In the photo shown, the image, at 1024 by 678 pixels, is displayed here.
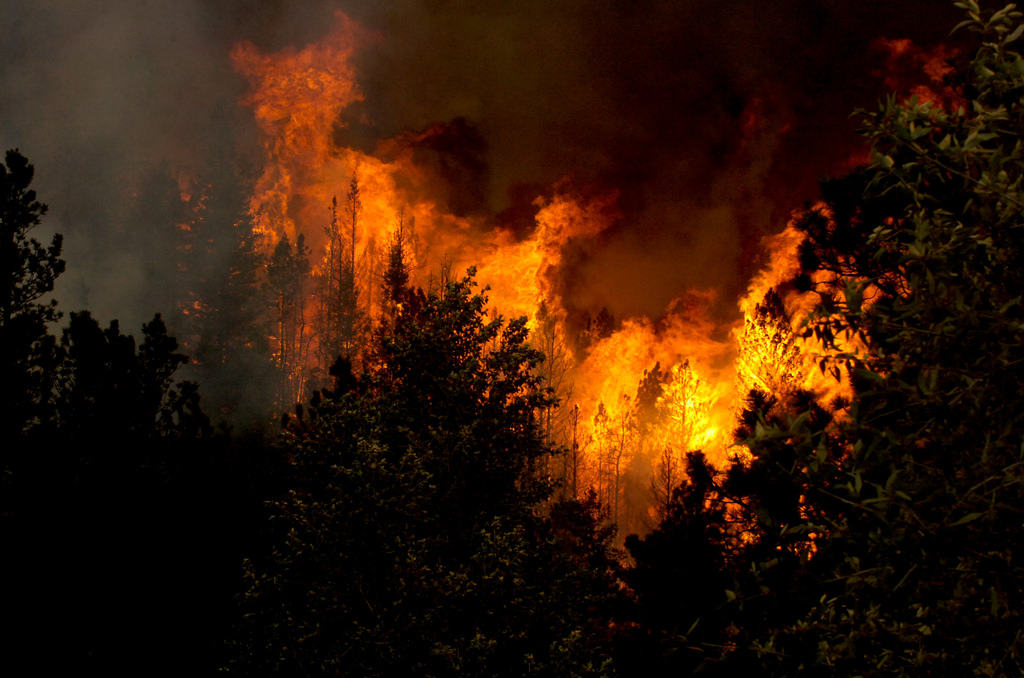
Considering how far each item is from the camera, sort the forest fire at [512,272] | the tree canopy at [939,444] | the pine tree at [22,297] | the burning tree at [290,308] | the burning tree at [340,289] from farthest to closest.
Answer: the burning tree at [290,308]
the burning tree at [340,289]
the forest fire at [512,272]
the pine tree at [22,297]
the tree canopy at [939,444]

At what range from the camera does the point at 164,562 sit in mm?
12609

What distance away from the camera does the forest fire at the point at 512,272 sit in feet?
162

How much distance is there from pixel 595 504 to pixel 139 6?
56957 mm

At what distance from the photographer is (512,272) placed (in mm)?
57750

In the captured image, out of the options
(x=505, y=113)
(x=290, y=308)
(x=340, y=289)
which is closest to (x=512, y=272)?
(x=340, y=289)

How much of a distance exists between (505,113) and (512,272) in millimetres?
16013

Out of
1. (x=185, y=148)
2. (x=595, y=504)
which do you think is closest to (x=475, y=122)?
(x=185, y=148)

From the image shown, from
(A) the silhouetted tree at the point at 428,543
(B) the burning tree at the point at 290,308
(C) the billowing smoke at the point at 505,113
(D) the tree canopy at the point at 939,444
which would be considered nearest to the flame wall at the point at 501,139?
(C) the billowing smoke at the point at 505,113

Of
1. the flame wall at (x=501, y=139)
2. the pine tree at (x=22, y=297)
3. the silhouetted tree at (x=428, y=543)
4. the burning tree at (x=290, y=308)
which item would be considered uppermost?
the flame wall at (x=501, y=139)

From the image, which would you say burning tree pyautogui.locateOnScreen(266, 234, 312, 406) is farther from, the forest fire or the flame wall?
the flame wall

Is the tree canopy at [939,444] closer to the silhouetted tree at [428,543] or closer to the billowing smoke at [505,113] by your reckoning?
the silhouetted tree at [428,543]

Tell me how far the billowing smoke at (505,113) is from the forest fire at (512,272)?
1.49m

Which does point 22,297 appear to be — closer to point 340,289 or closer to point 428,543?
point 428,543

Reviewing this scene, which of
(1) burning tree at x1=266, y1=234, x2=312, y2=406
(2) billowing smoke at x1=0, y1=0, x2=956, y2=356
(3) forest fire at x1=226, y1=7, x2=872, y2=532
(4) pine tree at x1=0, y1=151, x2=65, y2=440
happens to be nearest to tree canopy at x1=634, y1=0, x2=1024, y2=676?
(4) pine tree at x1=0, y1=151, x2=65, y2=440
